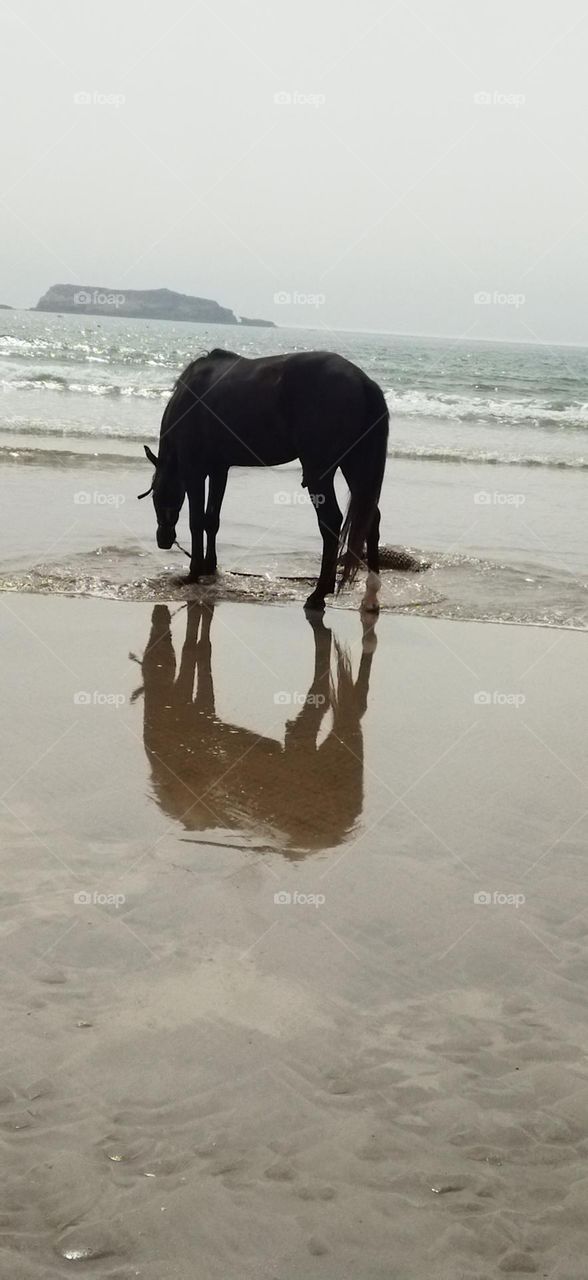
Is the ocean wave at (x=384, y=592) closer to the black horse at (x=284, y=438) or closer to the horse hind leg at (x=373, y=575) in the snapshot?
the horse hind leg at (x=373, y=575)

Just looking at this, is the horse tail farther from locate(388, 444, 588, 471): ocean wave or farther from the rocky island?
the rocky island

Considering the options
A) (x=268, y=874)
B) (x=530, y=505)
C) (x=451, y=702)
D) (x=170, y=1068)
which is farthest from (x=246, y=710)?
(x=530, y=505)

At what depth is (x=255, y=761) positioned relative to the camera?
13.5 ft

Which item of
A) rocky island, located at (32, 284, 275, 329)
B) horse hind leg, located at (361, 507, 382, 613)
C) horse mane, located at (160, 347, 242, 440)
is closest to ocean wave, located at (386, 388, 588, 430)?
horse mane, located at (160, 347, 242, 440)

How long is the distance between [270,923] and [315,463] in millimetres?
4576

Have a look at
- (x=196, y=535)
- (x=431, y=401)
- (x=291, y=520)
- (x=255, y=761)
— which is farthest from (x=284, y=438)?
(x=431, y=401)

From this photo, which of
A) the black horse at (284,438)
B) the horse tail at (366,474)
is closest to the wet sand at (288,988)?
the horse tail at (366,474)

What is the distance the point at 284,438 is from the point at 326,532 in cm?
73

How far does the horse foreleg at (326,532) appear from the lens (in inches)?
273

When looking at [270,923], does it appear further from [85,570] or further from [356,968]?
[85,570]

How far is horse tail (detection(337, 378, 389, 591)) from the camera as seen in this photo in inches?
270

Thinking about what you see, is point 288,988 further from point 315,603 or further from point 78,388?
point 78,388

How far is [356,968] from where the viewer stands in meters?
2.67

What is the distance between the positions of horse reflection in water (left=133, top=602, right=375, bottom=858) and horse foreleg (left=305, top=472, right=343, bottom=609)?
1.25m
